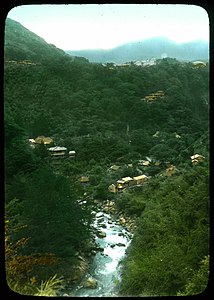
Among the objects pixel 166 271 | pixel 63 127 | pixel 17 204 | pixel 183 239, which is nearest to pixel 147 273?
pixel 166 271

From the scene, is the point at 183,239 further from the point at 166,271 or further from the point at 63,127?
the point at 63,127

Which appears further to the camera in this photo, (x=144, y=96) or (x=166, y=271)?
(x=144, y=96)

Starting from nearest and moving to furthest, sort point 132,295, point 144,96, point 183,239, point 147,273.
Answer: point 132,295 < point 147,273 < point 183,239 < point 144,96

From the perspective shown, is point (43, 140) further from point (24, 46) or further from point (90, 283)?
point (90, 283)

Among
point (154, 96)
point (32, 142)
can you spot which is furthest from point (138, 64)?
point (32, 142)

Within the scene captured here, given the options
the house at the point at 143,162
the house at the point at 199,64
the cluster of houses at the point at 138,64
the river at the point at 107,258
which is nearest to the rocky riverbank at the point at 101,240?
the river at the point at 107,258

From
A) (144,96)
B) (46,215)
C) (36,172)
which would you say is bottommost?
(46,215)
